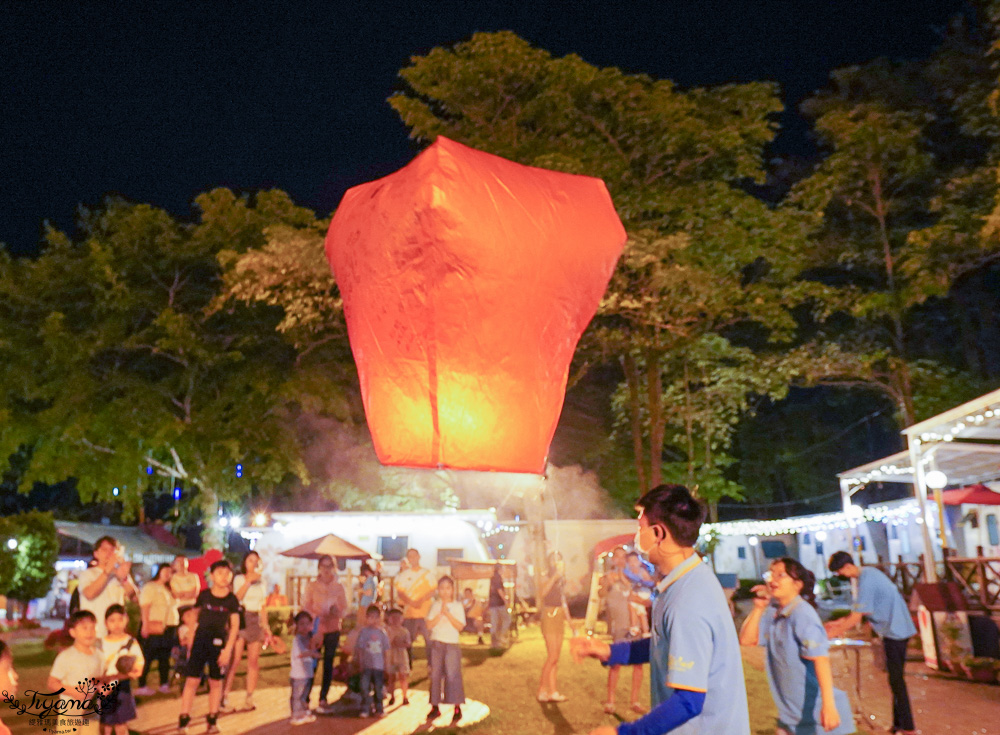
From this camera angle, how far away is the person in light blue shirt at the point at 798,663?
4.29 metres

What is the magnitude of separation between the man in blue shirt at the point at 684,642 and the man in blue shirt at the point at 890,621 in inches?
197

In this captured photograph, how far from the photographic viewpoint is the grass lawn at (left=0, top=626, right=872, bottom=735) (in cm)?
854

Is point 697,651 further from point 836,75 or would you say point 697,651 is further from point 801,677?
point 836,75

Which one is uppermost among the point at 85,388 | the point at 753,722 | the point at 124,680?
the point at 85,388

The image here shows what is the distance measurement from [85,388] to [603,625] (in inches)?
584

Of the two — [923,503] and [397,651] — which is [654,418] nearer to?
[923,503]

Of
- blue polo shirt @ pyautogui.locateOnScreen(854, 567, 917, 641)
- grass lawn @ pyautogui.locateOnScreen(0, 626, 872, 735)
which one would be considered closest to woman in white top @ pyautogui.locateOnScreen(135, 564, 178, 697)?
grass lawn @ pyautogui.locateOnScreen(0, 626, 872, 735)

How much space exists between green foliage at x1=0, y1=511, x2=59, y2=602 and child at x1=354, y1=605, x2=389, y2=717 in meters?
14.8

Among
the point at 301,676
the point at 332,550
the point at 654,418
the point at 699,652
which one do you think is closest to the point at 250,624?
the point at 301,676

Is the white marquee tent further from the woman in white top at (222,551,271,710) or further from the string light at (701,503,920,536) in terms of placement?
the woman in white top at (222,551,271,710)

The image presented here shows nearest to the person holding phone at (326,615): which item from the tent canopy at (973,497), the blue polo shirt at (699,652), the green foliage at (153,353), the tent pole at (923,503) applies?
the blue polo shirt at (699,652)

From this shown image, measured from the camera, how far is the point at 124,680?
21.4 ft

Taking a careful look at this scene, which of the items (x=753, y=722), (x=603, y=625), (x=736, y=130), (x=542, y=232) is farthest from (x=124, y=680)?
(x=603, y=625)

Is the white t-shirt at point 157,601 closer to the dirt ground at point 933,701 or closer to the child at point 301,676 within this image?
the child at point 301,676
